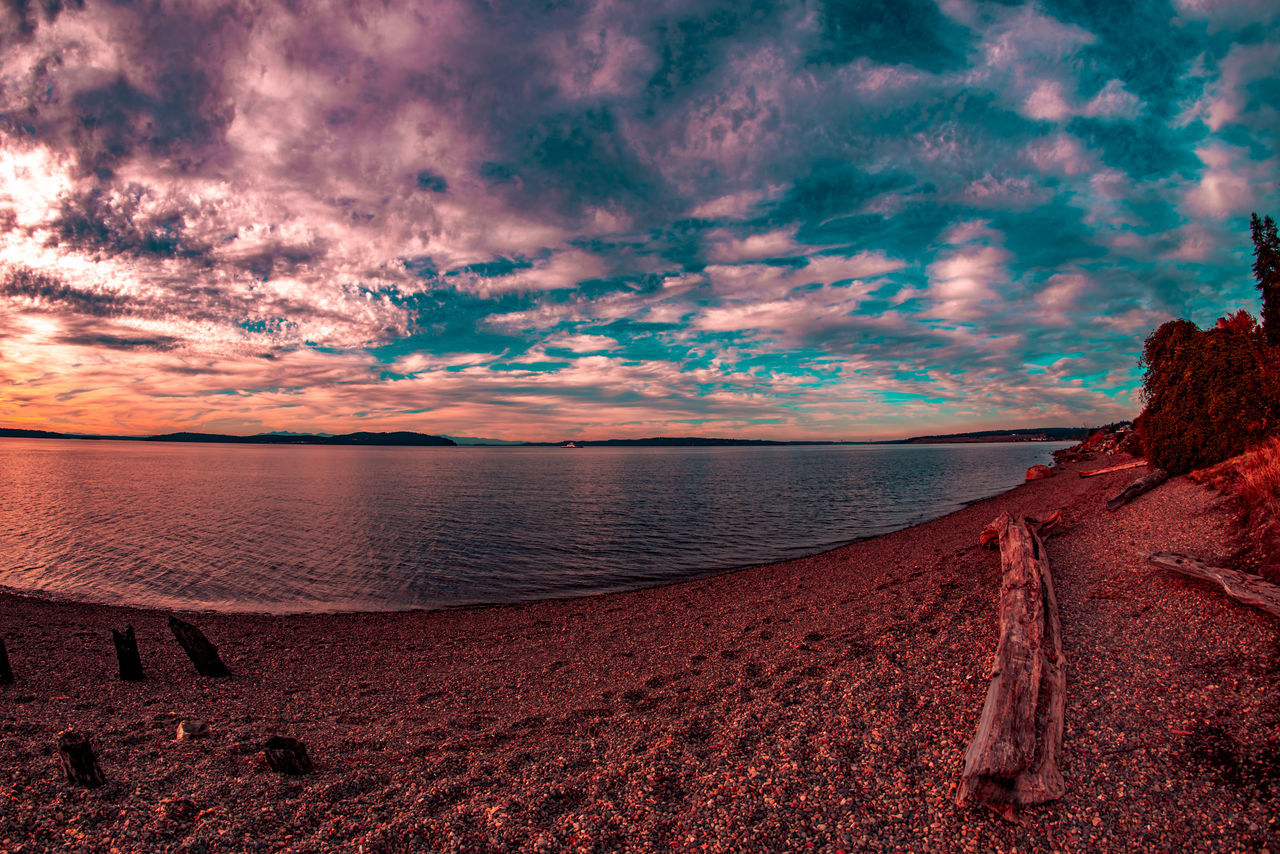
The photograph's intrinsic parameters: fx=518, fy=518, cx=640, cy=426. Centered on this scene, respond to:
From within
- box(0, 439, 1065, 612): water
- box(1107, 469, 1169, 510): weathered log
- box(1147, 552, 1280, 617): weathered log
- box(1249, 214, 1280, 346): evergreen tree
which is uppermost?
box(1249, 214, 1280, 346): evergreen tree

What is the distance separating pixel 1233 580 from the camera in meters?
8.73

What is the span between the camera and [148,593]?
67.6 feet

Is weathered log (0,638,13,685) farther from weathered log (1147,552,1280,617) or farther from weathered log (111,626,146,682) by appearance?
weathered log (1147,552,1280,617)

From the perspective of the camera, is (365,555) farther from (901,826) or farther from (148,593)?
(901,826)

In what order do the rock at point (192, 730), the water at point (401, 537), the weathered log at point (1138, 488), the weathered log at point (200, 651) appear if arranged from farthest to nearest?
the water at point (401, 537), the weathered log at point (1138, 488), the weathered log at point (200, 651), the rock at point (192, 730)

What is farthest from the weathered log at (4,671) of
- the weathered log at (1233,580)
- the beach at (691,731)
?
the weathered log at (1233,580)

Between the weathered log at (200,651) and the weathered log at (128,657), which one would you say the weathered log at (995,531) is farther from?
the weathered log at (128,657)

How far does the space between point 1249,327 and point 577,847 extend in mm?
30984

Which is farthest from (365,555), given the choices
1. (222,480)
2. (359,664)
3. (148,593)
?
(222,480)

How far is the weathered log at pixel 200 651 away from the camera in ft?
37.5

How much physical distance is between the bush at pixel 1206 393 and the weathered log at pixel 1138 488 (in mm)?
1083

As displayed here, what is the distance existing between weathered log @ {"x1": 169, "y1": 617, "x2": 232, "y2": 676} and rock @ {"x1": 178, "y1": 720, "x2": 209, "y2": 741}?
13.1ft

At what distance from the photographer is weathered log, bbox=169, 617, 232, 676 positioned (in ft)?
37.5

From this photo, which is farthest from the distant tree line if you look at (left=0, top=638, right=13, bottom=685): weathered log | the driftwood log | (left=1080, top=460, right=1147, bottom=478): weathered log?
(left=0, top=638, right=13, bottom=685): weathered log
